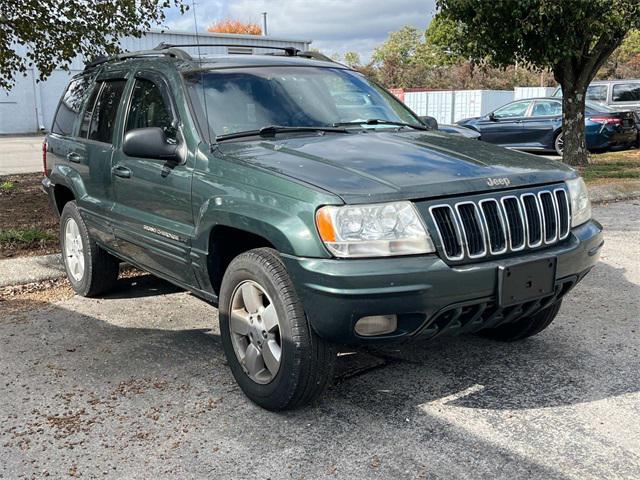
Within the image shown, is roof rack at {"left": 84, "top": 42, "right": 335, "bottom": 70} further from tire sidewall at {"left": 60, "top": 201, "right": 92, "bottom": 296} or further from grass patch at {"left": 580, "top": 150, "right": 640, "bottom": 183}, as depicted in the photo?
grass patch at {"left": 580, "top": 150, "right": 640, "bottom": 183}

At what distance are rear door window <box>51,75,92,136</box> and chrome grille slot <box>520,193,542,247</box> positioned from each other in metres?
3.79

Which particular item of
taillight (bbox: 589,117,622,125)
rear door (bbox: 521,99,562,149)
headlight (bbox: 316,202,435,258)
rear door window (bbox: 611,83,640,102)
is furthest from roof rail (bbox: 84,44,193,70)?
rear door window (bbox: 611,83,640,102)

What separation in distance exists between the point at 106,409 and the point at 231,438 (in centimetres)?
77

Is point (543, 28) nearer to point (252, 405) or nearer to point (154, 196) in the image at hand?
point (154, 196)

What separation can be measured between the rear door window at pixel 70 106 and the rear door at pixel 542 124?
12.4 m

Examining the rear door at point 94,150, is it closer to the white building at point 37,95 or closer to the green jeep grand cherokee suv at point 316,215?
the green jeep grand cherokee suv at point 316,215

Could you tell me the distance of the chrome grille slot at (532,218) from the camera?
339cm

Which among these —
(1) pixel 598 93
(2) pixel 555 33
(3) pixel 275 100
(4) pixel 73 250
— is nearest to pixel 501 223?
(3) pixel 275 100

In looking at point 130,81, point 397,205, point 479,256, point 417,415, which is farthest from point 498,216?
point 130,81

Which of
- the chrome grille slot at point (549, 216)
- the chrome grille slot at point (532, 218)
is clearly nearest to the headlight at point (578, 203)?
the chrome grille slot at point (549, 216)

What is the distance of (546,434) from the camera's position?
3.18m

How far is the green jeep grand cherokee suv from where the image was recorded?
9.96ft

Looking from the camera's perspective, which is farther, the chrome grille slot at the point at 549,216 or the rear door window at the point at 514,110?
→ the rear door window at the point at 514,110

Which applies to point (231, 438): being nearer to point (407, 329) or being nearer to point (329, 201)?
point (407, 329)
